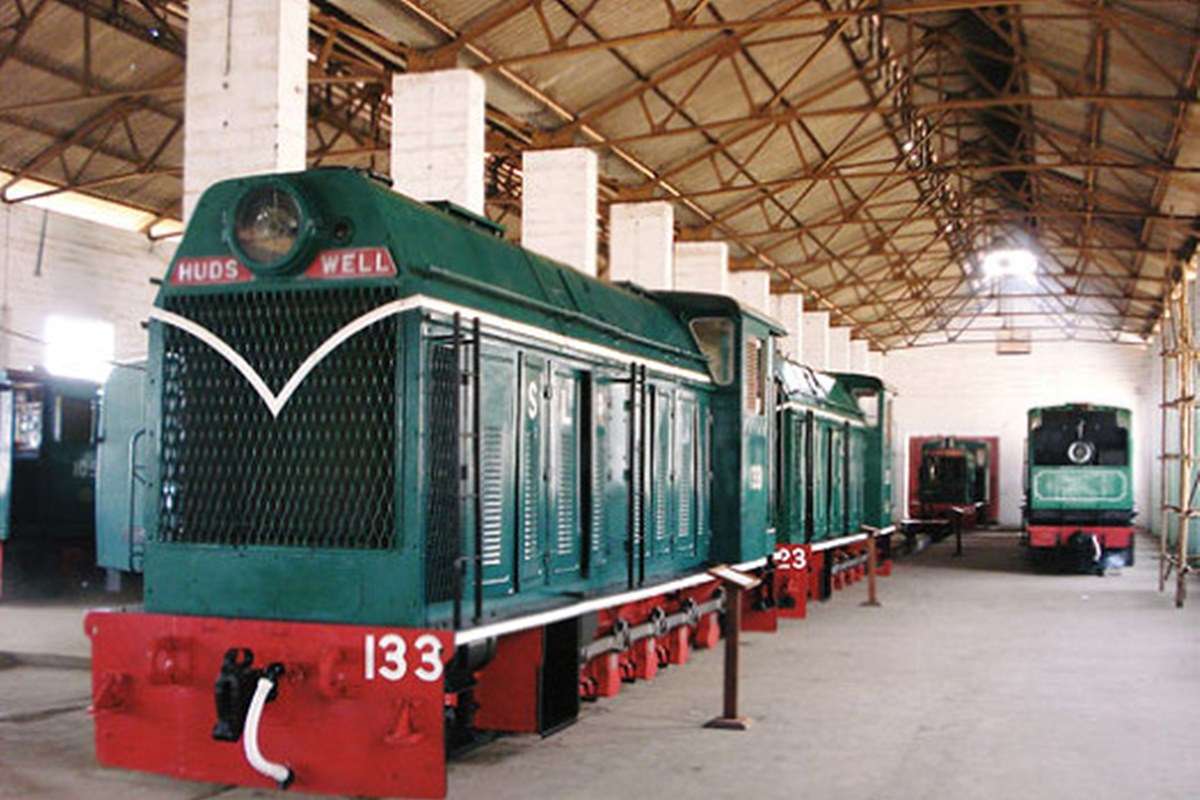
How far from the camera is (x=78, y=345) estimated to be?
874 inches

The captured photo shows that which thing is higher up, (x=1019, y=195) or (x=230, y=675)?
(x=1019, y=195)

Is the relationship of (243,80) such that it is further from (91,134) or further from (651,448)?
(91,134)

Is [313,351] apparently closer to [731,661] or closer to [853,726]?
[731,661]

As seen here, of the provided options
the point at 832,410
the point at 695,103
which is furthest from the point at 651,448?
the point at 695,103

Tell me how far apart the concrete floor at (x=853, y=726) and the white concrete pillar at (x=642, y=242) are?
795cm

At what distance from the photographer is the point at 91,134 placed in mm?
20141

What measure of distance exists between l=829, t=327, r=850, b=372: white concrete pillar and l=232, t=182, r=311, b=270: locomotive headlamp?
103 ft

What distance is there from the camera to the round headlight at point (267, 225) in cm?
592

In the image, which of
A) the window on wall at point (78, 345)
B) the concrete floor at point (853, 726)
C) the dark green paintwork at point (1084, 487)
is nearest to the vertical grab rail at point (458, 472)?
the concrete floor at point (853, 726)

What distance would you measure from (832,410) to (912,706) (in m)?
8.69

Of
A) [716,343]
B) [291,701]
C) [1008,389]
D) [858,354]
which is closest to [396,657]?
[291,701]

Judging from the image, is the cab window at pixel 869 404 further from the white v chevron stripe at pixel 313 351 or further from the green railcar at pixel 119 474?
the white v chevron stripe at pixel 313 351

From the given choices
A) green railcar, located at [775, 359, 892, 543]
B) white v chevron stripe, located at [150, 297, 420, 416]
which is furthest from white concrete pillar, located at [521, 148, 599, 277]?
white v chevron stripe, located at [150, 297, 420, 416]

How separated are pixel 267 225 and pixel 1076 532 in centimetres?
1902
